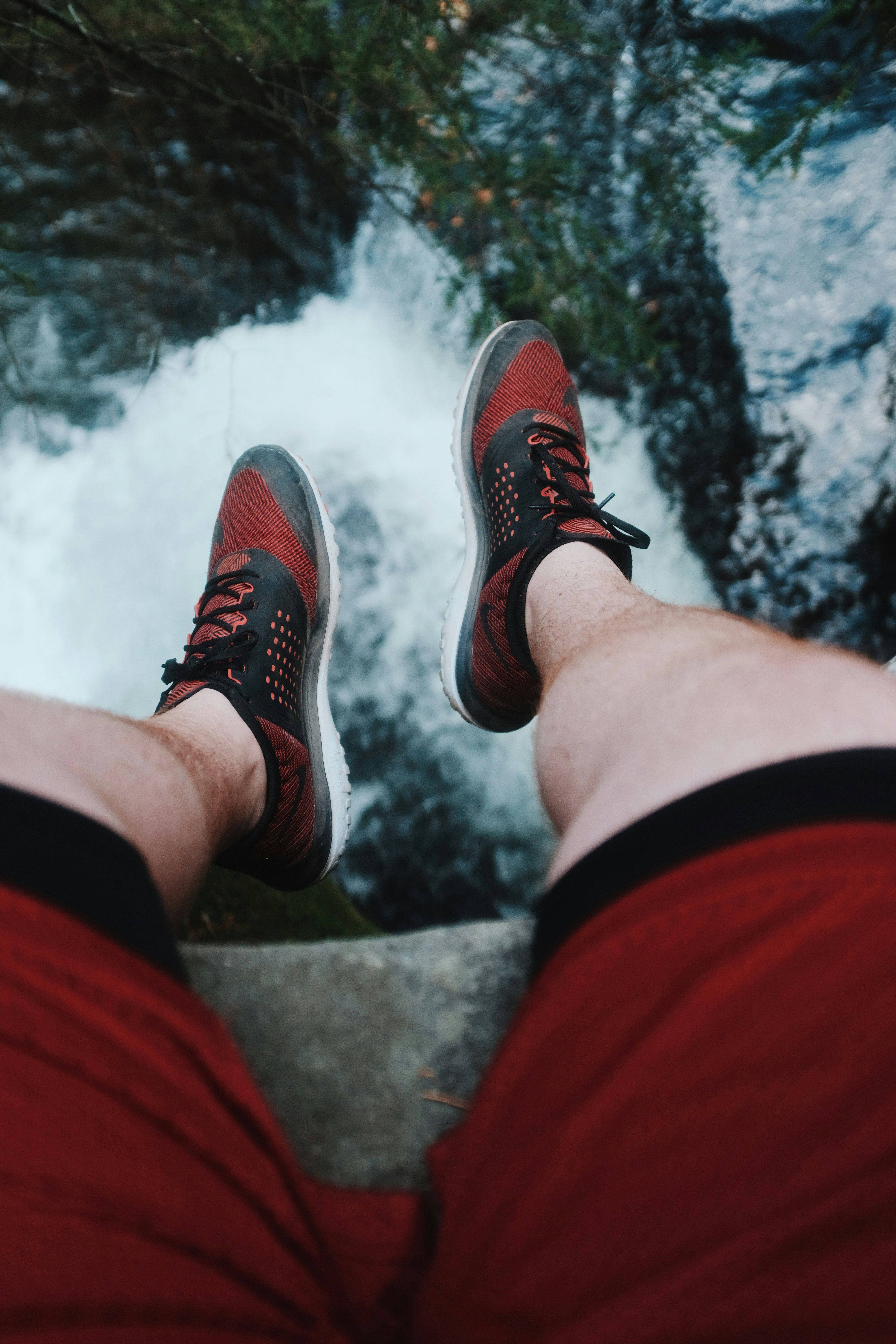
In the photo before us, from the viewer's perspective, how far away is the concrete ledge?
682 mm

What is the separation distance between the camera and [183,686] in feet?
3.79

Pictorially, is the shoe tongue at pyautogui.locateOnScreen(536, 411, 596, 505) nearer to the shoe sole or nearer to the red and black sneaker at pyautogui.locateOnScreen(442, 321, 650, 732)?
the red and black sneaker at pyautogui.locateOnScreen(442, 321, 650, 732)

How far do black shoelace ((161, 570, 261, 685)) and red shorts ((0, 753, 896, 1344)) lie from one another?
788 millimetres

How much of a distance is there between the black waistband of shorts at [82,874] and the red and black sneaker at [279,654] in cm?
51

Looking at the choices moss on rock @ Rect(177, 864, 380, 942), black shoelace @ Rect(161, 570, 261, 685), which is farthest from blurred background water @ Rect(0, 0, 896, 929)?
black shoelace @ Rect(161, 570, 261, 685)

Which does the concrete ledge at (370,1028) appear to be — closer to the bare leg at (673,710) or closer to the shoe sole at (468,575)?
the bare leg at (673,710)

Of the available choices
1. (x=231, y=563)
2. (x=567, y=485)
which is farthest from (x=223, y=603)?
(x=567, y=485)

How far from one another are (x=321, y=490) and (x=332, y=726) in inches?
25.5

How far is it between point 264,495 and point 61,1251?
1.31 metres

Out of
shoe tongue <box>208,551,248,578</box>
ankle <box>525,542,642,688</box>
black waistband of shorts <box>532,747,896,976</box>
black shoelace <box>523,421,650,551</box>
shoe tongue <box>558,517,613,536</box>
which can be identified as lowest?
shoe tongue <box>208,551,248,578</box>

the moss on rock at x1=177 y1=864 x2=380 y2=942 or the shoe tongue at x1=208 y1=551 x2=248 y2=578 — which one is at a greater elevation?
the shoe tongue at x1=208 y1=551 x2=248 y2=578

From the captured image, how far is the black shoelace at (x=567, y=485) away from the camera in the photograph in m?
1.23

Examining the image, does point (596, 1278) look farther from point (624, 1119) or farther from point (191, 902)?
point (191, 902)

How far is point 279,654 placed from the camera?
4.15 feet
